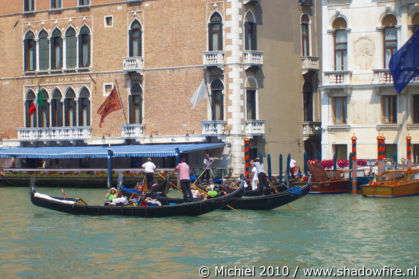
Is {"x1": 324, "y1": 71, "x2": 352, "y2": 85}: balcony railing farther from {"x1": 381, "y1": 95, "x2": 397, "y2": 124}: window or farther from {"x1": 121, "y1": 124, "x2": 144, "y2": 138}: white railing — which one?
{"x1": 121, "y1": 124, "x2": 144, "y2": 138}: white railing

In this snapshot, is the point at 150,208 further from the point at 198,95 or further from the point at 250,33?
the point at 250,33

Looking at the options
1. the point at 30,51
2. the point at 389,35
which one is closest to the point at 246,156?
the point at 389,35

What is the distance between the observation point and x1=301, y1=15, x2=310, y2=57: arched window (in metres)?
38.9

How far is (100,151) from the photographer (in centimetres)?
3738

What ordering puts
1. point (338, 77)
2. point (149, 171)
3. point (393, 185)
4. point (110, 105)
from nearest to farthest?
point (393, 185)
point (149, 171)
point (338, 77)
point (110, 105)

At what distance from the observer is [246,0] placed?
36.3 m

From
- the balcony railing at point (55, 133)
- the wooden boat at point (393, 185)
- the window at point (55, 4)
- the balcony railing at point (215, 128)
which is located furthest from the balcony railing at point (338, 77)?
the window at point (55, 4)

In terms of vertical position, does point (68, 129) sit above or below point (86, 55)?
below

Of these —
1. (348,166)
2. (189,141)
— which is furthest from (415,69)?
(189,141)

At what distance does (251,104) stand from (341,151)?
4182mm

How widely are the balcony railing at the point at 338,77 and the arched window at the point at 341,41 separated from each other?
0.48 m

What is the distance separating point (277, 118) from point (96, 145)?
8256mm

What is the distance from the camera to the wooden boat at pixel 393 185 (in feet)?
94.8

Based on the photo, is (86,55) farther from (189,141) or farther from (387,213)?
(387,213)
